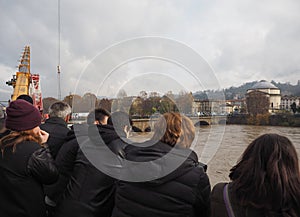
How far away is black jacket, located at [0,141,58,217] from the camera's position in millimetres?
1890

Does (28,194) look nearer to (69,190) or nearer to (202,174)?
(69,190)

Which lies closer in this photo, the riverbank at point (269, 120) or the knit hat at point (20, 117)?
the knit hat at point (20, 117)

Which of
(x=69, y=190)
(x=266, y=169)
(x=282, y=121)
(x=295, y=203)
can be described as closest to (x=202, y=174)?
(x=266, y=169)

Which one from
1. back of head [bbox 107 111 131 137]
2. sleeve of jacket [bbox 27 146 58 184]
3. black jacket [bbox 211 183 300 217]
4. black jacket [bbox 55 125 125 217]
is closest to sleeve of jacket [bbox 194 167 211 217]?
black jacket [bbox 211 183 300 217]

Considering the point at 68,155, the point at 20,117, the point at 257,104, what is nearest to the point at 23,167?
the point at 20,117

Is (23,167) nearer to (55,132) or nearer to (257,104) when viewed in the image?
(55,132)

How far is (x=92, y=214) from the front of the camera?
220 centimetres

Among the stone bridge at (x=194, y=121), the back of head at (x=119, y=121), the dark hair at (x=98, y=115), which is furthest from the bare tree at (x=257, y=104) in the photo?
the back of head at (x=119, y=121)

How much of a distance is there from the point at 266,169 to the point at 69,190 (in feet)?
5.46

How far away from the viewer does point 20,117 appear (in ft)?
6.52

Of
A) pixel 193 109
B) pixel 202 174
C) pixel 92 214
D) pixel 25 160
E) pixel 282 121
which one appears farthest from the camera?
pixel 282 121

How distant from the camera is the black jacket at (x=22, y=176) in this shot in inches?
74.4

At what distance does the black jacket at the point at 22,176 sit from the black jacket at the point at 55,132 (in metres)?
0.88

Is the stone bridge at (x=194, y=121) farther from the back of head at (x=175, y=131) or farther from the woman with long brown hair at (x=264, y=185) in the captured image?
the woman with long brown hair at (x=264, y=185)
